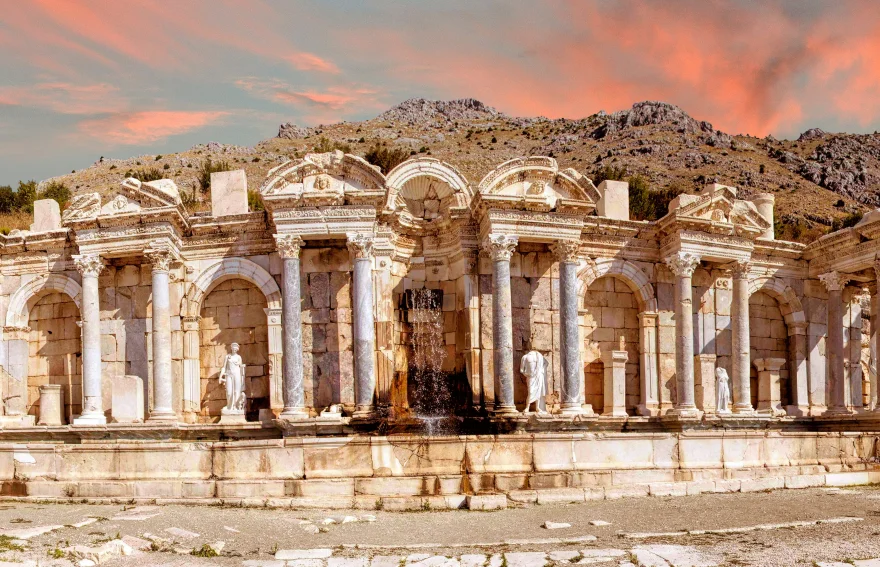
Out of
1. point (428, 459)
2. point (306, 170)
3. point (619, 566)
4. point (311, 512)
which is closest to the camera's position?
point (619, 566)

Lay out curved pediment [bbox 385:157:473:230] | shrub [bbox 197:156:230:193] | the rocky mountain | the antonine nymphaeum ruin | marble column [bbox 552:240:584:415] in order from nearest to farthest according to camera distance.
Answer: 1. the antonine nymphaeum ruin
2. marble column [bbox 552:240:584:415]
3. curved pediment [bbox 385:157:473:230]
4. shrub [bbox 197:156:230:193]
5. the rocky mountain

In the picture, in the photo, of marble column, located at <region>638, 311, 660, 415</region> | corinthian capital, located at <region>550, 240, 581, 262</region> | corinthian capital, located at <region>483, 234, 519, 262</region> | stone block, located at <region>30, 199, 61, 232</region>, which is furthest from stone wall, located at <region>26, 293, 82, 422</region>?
marble column, located at <region>638, 311, 660, 415</region>

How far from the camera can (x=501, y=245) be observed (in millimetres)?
21328

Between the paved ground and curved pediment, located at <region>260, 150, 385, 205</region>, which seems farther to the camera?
curved pediment, located at <region>260, 150, 385, 205</region>

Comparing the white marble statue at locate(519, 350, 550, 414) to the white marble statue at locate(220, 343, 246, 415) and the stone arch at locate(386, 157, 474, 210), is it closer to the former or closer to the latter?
the stone arch at locate(386, 157, 474, 210)

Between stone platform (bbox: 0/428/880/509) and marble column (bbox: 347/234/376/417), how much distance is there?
19.9 ft

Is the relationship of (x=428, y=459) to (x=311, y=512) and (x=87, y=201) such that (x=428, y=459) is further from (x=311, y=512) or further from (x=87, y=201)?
(x=87, y=201)

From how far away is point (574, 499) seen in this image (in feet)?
47.0

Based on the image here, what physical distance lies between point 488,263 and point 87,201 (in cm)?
966

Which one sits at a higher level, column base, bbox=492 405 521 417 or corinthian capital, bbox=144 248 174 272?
corinthian capital, bbox=144 248 174 272

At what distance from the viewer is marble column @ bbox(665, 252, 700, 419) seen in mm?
22906

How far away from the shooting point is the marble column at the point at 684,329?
22906 mm

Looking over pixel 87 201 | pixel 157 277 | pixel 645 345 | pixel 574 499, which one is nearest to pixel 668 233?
pixel 645 345

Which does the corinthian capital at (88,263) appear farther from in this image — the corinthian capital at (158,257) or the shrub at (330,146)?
the shrub at (330,146)
